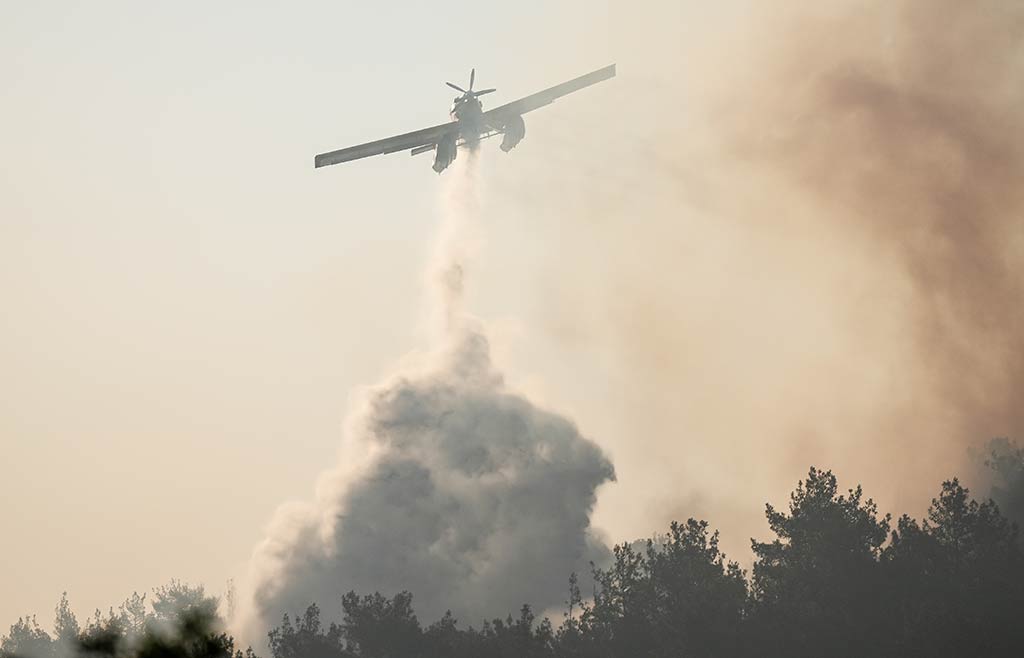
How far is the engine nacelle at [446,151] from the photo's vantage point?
10175 cm

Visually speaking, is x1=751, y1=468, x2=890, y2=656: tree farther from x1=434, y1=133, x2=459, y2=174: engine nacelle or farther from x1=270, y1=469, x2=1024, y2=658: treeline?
x1=434, y1=133, x2=459, y2=174: engine nacelle

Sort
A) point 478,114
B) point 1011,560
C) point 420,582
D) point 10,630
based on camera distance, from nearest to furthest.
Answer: point 1011,560, point 478,114, point 420,582, point 10,630

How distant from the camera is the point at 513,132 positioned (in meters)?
101

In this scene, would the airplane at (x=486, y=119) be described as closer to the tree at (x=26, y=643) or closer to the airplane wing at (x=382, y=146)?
the airplane wing at (x=382, y=146)

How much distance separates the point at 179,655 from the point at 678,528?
38164 millimetres

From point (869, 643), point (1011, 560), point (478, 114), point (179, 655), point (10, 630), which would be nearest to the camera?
point (869, 643)

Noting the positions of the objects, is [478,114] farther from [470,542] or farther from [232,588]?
[232,588]

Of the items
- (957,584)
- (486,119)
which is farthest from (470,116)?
(957,584)

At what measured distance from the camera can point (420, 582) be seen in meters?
128

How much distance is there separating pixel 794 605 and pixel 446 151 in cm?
3608

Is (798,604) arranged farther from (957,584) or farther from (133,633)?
(133,633)

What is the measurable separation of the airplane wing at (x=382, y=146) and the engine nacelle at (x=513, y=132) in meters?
4.62

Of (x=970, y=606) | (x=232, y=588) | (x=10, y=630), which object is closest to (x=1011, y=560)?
(x=970, y=606)

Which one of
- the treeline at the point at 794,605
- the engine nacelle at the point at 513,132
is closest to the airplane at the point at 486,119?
the engine nacelle at the point at 513,132
